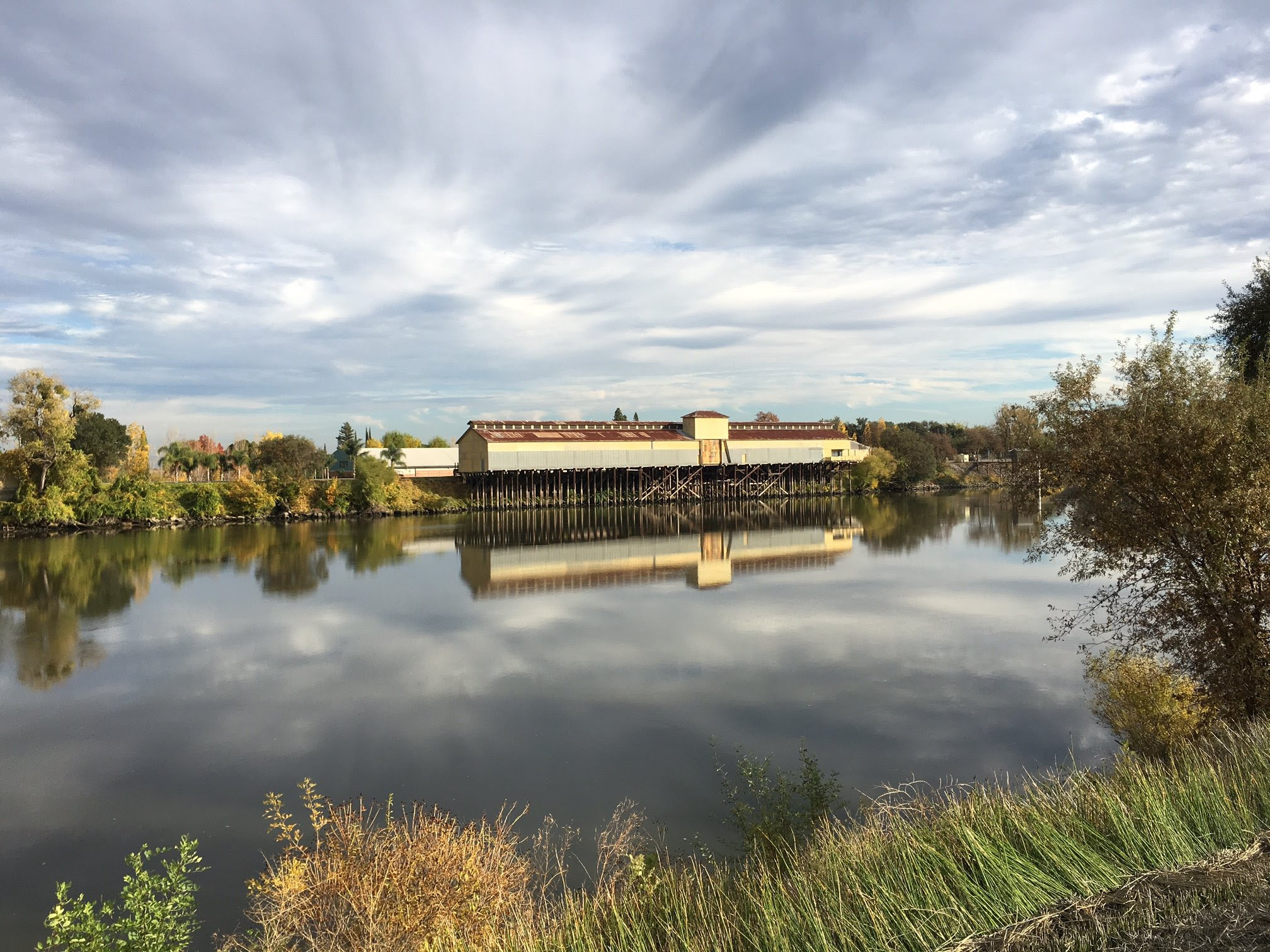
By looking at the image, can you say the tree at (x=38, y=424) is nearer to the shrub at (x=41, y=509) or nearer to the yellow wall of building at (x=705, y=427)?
the shrub at (x=41, y=509)

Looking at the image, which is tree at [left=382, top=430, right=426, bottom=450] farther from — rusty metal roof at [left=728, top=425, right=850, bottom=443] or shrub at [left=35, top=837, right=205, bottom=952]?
shrub at [left=35, top=837, right=205, bottom=952]

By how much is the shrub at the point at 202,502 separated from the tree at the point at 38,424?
7824mm

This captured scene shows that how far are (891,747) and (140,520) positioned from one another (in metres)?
50.3

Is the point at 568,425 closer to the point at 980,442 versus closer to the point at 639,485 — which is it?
the point at 639,485

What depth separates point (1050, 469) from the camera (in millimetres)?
11586

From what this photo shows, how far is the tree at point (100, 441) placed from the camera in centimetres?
5344

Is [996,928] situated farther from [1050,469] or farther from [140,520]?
[140,520]

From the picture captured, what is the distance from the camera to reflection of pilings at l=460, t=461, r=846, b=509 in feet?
200

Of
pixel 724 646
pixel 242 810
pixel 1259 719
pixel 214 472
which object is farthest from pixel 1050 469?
pixel 214 472

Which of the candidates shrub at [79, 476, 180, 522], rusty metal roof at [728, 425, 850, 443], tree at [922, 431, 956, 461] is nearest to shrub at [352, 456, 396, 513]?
shrub at [79, 476, 180, 522]

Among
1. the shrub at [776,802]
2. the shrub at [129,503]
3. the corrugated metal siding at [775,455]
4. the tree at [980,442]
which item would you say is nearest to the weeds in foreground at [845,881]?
the shrub at [776,802]

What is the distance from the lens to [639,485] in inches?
2562

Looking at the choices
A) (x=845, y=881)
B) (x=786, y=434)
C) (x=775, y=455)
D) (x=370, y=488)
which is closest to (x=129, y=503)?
(x=370, y=488)

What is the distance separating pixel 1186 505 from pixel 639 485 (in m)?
55.6
